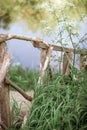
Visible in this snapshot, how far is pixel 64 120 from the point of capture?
4.12 meters

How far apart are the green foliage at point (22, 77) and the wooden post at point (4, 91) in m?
3.65

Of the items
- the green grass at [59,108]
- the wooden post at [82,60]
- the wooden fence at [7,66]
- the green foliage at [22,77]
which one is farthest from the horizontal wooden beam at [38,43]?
the green foliage at [22,77]

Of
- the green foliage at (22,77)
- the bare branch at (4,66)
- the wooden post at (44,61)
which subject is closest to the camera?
the bare branch at (4,66)

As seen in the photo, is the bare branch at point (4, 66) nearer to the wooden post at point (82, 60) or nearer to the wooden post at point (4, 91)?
the wooden post at point (4, 91)

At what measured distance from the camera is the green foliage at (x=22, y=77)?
8289 millimetres

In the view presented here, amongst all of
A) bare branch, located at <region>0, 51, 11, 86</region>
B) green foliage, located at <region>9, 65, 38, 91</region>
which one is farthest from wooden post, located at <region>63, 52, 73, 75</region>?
green foliage, located at <region>9, 65, 38, 91</region>

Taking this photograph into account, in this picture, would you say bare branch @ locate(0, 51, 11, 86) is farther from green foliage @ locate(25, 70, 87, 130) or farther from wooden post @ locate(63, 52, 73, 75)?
wooden post @ locate(63, 52, 73, 75)

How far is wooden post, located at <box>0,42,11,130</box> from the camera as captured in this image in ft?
13.1

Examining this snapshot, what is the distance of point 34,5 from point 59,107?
217 inches

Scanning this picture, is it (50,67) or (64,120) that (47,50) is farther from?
(64,120)

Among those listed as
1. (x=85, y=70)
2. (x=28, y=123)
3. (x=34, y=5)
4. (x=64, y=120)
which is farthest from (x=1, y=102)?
(x=34, y=5)

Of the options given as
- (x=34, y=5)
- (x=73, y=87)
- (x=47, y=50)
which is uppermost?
(x=34, y=5)

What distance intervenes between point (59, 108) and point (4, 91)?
0.51 metres

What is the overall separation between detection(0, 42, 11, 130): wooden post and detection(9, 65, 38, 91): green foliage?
12.0 feet
